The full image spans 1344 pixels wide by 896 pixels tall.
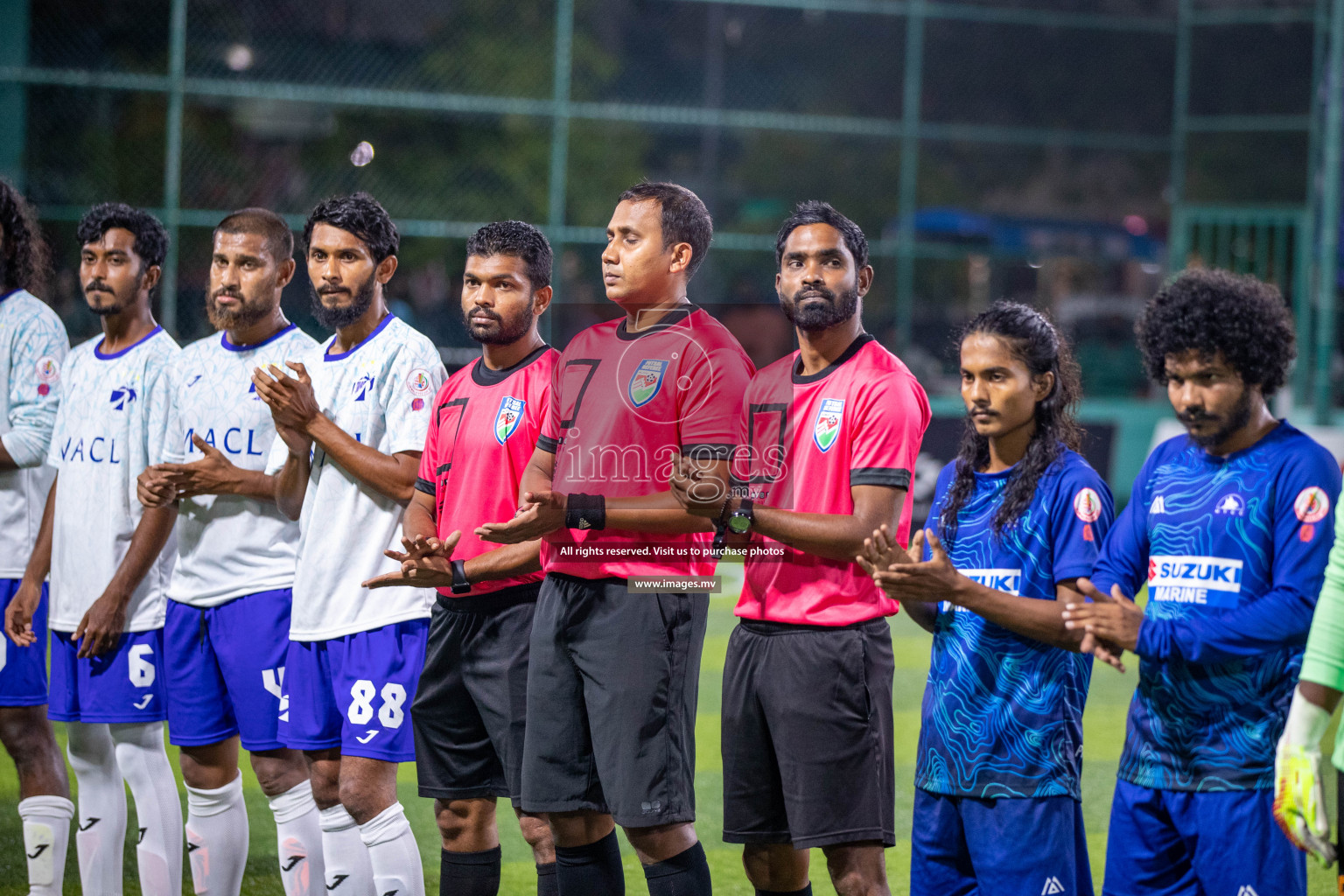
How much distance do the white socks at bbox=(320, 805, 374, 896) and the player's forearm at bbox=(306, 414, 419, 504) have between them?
1.01 metres

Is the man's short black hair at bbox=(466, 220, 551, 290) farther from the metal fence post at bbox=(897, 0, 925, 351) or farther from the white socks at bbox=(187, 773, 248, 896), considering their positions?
the metal fence post at bbox=(897, 0, 925, 351)

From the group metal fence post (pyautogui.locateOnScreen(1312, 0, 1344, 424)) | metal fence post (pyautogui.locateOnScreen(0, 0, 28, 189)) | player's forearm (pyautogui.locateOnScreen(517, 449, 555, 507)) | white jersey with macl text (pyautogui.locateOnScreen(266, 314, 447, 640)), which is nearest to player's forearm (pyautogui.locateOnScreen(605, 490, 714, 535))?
player's forearm (pyautogui.locateOnScreen(517, 449, 555, 507))

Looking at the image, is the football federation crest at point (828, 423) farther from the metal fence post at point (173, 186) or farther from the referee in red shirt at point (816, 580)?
the metal fence post at point (173, 186)

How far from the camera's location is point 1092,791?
6.49 metres

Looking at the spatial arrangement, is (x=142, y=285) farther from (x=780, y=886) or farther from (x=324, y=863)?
(x=780, y=886)

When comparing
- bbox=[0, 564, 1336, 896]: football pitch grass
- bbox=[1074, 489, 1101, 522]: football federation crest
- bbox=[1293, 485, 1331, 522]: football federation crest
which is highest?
bbox=[1293, 485, 1331, 522]: football federation crest

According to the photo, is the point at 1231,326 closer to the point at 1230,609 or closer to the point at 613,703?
the point at 1230,609

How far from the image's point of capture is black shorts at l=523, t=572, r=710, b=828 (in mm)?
3498

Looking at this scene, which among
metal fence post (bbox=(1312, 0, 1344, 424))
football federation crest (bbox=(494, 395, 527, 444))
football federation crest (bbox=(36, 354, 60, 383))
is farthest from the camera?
metal fence post (bbox=(1312, 0, 1344, 424))

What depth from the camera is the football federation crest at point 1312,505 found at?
2938 millimetres

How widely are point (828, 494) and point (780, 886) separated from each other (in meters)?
1.12

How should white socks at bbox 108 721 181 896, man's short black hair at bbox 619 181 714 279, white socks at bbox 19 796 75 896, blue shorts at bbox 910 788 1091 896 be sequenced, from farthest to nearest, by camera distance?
1. white socks at bbox 19 796 75 896
2. white socks at bbox 108 721 181 896
3. man's short black hair at bbox 619 181 714 279
4. blue shorts at bbox 910 788 1091 896

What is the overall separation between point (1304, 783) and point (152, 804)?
3501 mm

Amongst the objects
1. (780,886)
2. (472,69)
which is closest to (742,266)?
(472,69)
